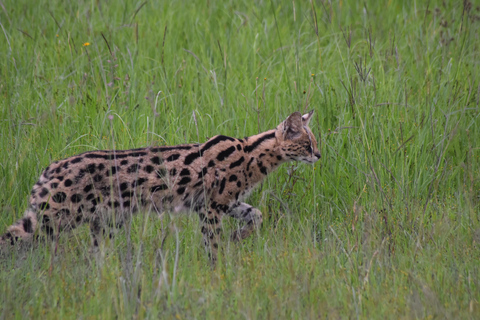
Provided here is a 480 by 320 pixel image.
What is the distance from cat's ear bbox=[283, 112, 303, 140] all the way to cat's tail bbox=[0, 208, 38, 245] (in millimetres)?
2841

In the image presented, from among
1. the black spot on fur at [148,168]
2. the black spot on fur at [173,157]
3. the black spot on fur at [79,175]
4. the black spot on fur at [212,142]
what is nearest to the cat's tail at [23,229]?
the black spot on fur at [79,175]

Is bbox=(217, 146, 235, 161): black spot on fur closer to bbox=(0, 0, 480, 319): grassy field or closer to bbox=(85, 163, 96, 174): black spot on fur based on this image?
bbox=(0, 0, 480, 319): grassy field

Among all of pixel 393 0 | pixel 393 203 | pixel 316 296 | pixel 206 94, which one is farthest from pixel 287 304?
pixel 393 0

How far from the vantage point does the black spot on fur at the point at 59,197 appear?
16.8 ft

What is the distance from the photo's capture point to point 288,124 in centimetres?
635

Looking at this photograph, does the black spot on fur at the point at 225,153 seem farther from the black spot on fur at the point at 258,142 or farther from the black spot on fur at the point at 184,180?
the black spot on fur at the point at 184,180

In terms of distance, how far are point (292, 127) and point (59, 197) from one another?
8.75ft

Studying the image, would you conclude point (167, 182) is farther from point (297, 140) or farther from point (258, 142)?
point (297, 140)

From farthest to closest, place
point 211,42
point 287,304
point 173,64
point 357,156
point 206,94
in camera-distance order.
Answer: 1. point 211,42
2. point 173,64
3. point 206,94
4. point 357,156
5. point 287,304

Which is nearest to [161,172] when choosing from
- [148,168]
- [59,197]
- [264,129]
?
[148,168]

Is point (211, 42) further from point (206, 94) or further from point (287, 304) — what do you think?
point (287, 304)

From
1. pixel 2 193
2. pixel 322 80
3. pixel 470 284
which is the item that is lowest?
pixel 470 284

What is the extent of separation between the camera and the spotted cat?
514cm

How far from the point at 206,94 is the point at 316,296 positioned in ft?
13.0
